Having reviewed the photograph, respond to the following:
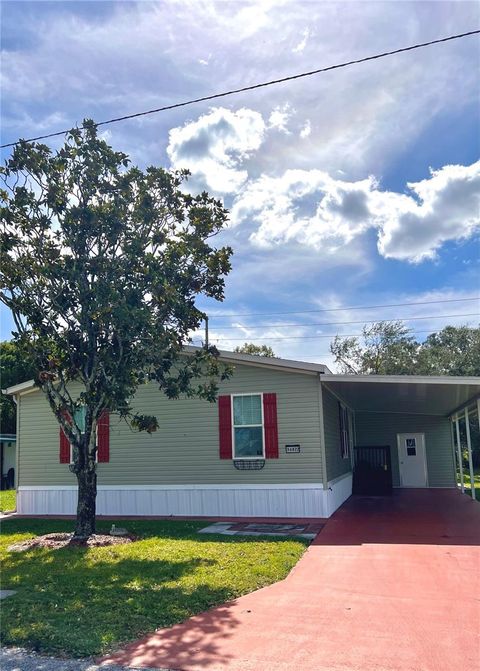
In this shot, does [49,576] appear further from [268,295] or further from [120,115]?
[268,295]

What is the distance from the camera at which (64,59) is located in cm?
805

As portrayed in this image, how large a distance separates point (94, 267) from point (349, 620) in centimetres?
629

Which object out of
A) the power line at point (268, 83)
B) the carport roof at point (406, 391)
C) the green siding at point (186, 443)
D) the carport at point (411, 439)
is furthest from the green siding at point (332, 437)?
the power line at point (268, 83)

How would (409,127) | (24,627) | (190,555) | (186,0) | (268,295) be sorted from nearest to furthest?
(24,627) → (186,0) → (190,555) → (409,127) → (268,295)

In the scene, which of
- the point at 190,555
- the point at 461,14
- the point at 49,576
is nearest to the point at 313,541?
the point at 190,555

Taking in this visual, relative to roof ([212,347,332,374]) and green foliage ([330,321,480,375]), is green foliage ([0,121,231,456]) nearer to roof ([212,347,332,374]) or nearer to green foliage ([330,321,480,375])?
roof ([212,347,332,374])

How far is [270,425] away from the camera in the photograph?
1121 centimetres

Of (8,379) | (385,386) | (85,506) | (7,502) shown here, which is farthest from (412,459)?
(8,379)

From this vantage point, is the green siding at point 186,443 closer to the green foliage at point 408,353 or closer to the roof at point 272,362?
the roof at point 272,362

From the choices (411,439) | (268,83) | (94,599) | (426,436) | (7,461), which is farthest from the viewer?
(7,461)

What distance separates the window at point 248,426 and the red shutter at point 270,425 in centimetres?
15

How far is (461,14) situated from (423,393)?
7749mm

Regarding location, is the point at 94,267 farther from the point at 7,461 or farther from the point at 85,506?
the point at 7,461

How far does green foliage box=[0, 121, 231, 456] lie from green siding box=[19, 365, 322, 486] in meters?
2.88
